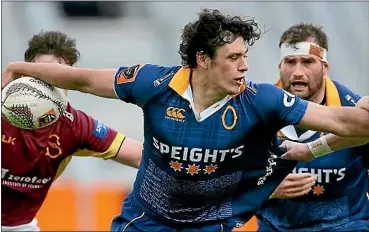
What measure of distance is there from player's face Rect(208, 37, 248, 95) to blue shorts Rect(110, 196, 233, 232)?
81 centimetres

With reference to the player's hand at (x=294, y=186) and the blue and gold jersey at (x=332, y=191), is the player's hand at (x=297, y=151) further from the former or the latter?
the blue and gold jersey at (x=332, y=191)

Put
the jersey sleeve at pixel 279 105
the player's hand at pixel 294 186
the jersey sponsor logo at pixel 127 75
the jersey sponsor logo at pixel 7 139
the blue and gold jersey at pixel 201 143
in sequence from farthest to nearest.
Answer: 1. the jersey sponsor logo at pixel 7 139
2. the player's hand at pixel 294 186
3. the jersey sponsor logo at pixel 127 75
4. the blue and gold jersey at pixel 201 143
5. the jersey sleeve at pixel 279 105

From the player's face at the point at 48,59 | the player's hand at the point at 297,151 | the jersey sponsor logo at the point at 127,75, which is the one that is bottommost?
the player's hand at the point at 297,151

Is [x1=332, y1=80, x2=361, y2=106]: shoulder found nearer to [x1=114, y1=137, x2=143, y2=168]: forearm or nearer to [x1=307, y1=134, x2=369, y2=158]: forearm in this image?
[x1=307, y1=134, x2=369, y2=158]: forearm

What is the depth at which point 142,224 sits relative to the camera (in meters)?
5.51

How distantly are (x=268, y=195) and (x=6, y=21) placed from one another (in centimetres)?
657

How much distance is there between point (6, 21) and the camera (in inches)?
449

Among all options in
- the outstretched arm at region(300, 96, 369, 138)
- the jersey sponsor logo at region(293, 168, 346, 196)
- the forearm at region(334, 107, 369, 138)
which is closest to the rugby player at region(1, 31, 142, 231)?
the jersey sponsor logo at region(293, 168, 346, 196)

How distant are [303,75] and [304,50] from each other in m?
0.28

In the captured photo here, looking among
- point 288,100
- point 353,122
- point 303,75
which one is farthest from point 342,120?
point 303,75

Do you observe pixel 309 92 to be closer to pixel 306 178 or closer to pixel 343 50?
pixel 306 178

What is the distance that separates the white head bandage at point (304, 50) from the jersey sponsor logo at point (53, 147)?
5.08ft

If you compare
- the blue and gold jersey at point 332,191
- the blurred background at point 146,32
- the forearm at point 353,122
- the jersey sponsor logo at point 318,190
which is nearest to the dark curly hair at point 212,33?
A: the forearm at point 353,122

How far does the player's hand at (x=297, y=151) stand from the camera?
18.2 feet
